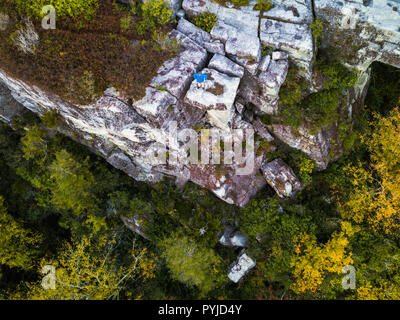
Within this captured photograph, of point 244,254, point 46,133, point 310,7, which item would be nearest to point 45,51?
point 46,133

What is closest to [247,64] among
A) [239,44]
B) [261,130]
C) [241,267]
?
[239,44]

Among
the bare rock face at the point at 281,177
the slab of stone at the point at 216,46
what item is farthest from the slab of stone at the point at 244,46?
the bare rock face at the point at 281,177

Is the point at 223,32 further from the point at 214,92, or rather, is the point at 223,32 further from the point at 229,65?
the point at 214,92

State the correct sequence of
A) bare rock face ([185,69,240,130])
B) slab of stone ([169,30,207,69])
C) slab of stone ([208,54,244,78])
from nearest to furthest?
bare rock face ([185,69,240,130]), slab of stone ([169,30,207,69]), slab of stone ([208,54,244,78])

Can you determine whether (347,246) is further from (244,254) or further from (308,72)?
(308,72)

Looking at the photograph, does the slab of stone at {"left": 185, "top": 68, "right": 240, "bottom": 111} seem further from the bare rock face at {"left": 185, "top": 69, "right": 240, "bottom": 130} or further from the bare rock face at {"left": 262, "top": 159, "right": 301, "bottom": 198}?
the bare rock face at {"left": 262, "top": 159, "right": 301, "bottom": 198}

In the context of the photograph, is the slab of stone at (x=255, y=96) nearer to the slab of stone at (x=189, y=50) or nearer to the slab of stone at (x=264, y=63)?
the slab of stone at (x=264, y=63)

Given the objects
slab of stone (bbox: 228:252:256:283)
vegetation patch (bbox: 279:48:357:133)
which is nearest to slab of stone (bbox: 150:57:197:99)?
vegetation patch (bbox: 279:48:357:133)
